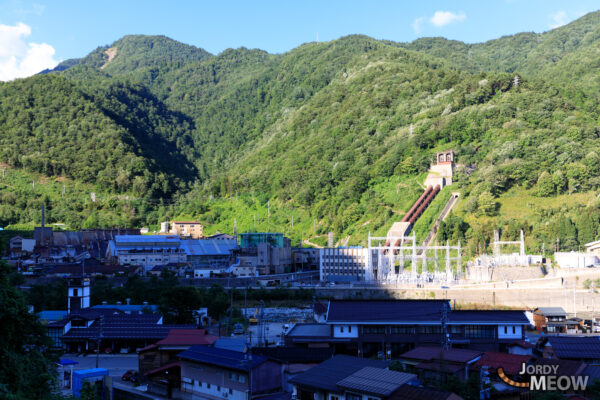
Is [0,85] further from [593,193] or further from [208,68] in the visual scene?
[593,193]

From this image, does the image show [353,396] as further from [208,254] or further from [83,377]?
[208,254]

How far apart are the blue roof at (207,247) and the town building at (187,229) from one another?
1267 cm

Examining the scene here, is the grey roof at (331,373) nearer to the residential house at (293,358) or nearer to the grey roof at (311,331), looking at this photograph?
the residential house at (293,358)

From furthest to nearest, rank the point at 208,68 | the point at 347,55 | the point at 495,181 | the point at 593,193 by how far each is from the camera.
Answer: the point at 208,68 → the point at 347,55 → the point at 495,181 → the point at 593,193

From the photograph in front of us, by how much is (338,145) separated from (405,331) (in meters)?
69.7

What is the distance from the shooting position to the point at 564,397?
43.5ft

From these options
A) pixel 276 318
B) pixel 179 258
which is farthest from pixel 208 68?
pixel 276 318

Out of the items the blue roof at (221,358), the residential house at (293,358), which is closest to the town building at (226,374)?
the blue roof at (221,358)

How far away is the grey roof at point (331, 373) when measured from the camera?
1481 centimetres

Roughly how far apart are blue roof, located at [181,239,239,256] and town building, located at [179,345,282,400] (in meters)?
39.3

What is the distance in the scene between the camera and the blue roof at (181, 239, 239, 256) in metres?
57.9

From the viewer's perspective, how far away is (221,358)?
707 inches

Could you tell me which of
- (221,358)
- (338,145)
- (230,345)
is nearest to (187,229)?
(338,145)

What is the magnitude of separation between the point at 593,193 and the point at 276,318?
3530 centimetres
